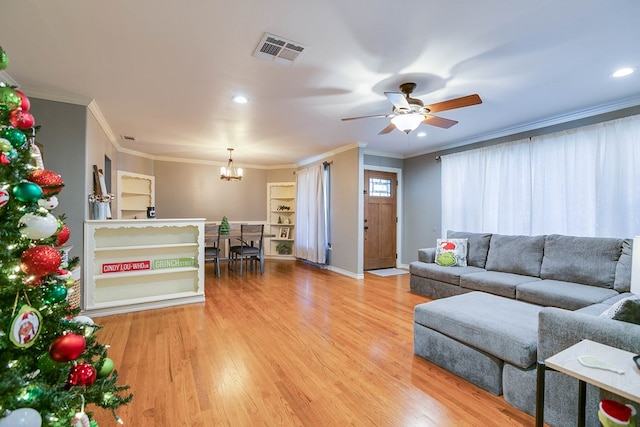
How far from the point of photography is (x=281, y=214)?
7.71m

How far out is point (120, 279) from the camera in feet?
11.8

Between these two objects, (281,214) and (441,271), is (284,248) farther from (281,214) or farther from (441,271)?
(441,271)

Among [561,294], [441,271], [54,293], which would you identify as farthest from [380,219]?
[54,293]

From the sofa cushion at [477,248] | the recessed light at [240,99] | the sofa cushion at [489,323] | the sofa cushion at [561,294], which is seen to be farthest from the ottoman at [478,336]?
the recessed light at [240,99]

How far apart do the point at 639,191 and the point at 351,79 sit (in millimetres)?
3379

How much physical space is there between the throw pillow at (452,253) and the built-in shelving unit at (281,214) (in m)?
4.02

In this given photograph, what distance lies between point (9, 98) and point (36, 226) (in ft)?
1.54

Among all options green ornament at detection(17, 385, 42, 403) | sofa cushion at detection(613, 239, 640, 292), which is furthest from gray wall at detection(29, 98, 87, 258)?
sofa cushion at detection(613, 239, 640, 292)

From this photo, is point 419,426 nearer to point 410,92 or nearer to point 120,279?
point 410,92

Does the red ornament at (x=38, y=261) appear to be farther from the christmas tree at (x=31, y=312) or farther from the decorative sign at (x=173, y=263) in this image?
the decorative sign at (x=173, y=263)

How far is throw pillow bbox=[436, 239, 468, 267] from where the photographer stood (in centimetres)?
422

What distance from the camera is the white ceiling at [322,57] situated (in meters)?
1.80

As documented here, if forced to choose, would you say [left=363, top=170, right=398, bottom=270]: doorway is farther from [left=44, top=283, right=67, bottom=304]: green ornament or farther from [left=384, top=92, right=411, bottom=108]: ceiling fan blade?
[left=44, top=283, right=67, bottom=304]: green ornament

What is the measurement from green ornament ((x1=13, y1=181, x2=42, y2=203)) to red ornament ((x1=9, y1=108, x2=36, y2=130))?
238mm
